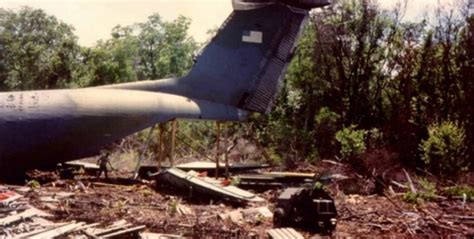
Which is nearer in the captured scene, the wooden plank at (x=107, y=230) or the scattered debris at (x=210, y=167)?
the wooden plank at (x=107, y=230)

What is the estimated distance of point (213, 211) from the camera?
13.4 meters

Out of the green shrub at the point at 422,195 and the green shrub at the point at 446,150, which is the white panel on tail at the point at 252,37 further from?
the green shrub at the point at 422,195

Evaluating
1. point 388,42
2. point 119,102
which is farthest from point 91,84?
point 119,102

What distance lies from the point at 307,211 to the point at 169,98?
7047mm

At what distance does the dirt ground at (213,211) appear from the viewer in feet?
38.4

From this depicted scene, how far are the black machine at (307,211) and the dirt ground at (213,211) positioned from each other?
12.4 inches

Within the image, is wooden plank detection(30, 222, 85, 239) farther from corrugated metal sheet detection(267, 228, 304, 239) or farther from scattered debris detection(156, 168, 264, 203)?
scattered debris detection(156, 168, 264, 203)

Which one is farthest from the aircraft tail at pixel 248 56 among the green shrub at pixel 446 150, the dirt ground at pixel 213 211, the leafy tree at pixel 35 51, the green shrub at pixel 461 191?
the leafy tree at pixel 35 51

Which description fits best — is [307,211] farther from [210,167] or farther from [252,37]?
[252,37]

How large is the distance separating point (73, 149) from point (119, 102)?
1.91 m

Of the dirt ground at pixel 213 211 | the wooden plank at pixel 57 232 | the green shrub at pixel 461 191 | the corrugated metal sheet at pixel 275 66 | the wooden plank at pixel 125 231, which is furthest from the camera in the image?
the corrugated metal sheet at pixel 275 66

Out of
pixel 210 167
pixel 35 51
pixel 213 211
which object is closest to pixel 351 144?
pixel 210 167

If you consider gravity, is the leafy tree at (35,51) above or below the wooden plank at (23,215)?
above

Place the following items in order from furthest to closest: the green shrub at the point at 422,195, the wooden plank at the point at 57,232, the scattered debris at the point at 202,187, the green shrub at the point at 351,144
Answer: the green shrub at the point at 351,144 < the green shrub at the point at 422,195 < the scattered debris at the point at 202,187 < the wooden plank at the point at 57,232
